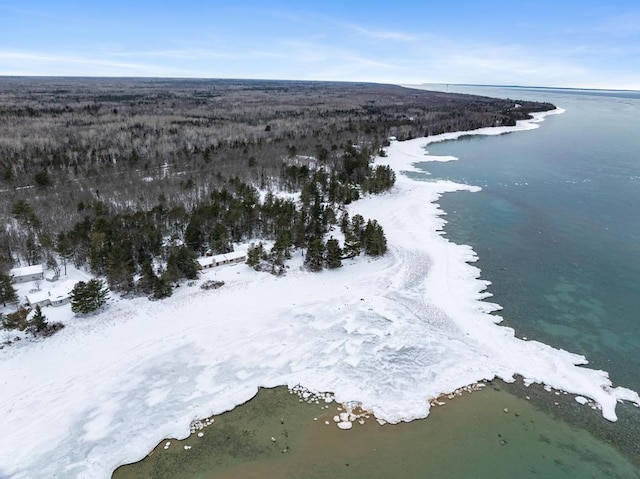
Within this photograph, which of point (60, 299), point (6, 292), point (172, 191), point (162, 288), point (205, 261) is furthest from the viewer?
point (172, 191)

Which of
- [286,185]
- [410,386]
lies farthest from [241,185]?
[410,386]

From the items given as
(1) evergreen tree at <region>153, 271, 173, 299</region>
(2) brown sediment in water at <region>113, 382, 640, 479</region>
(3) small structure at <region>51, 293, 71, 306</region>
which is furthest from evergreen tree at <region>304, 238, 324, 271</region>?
(3) small structure at <region>51, 293, 71, 306</region>

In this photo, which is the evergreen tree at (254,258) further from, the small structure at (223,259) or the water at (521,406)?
the water at (521,406)

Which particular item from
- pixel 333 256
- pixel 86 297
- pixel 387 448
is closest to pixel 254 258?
pixel 333 256

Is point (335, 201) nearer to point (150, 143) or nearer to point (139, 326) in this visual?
point (139, 326)

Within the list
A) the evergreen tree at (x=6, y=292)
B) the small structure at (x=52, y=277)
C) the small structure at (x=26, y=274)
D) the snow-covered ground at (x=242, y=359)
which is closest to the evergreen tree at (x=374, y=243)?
the snow-covered ground at (x=242, y=359)

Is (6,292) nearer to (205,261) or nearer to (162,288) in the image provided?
(162,288)
